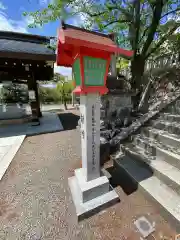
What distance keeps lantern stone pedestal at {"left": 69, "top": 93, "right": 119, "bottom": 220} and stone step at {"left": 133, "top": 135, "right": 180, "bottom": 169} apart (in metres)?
1.29

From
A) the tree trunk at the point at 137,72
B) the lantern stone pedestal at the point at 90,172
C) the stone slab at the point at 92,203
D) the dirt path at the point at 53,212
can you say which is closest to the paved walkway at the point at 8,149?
the dirt path at the point at 53,212

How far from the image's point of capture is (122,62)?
36.1 feet

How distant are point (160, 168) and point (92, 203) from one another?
1454mm

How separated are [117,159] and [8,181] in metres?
2.63

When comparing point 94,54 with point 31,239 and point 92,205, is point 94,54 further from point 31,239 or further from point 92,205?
point 31,239

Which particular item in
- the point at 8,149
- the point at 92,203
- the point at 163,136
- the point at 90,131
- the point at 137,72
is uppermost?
the point at 137,72

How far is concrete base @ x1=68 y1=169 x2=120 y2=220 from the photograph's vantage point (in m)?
2.06

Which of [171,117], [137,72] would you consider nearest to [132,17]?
[137,72]

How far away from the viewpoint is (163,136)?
3.00 m

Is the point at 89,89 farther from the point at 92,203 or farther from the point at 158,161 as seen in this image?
the point at 158,161

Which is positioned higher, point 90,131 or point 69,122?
point 90,131

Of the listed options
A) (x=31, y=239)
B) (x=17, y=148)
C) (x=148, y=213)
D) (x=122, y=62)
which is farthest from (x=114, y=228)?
(x=122, y=62)

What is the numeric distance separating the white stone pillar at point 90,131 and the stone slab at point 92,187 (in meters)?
0.08

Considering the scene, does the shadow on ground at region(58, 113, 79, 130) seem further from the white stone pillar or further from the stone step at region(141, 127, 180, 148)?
the white stone pillar
